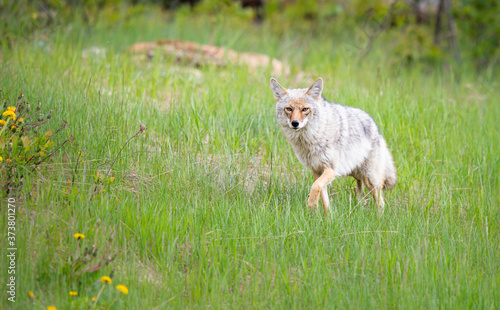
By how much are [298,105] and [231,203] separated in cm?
130

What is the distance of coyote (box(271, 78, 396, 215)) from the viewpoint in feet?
16.3

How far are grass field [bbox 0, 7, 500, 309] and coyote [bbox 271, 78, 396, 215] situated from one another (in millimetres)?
298

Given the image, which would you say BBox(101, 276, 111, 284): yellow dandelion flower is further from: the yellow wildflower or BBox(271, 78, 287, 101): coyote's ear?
BBox(271, 78, 287, 101): coyote's ear

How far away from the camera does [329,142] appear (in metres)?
5.09

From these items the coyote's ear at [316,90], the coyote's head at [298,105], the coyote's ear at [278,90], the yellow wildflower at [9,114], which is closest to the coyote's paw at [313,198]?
the coyote's head at [298,105]

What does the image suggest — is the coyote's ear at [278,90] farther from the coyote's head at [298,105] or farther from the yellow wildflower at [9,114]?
the yellow wildflower at [9,114]

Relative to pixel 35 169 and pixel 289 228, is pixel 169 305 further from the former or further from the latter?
pixel 35 169

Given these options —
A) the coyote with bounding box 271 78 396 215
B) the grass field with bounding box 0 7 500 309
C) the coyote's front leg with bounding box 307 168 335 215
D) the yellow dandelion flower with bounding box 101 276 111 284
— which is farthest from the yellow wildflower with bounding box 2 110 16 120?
the coyote's front leg with bounding box 307 168 335 215

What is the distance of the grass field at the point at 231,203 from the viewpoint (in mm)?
3502

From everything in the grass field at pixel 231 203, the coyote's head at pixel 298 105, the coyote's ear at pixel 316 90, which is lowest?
the grass field at pixel 231 203

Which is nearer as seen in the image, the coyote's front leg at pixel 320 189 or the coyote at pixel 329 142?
the coyote's front leg at pixel 320 189

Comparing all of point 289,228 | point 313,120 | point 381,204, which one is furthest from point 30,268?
point 381,204

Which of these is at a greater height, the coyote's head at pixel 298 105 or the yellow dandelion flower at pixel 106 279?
the coyote's head at pixel 298 105

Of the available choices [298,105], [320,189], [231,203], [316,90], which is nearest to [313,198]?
[320,189]
